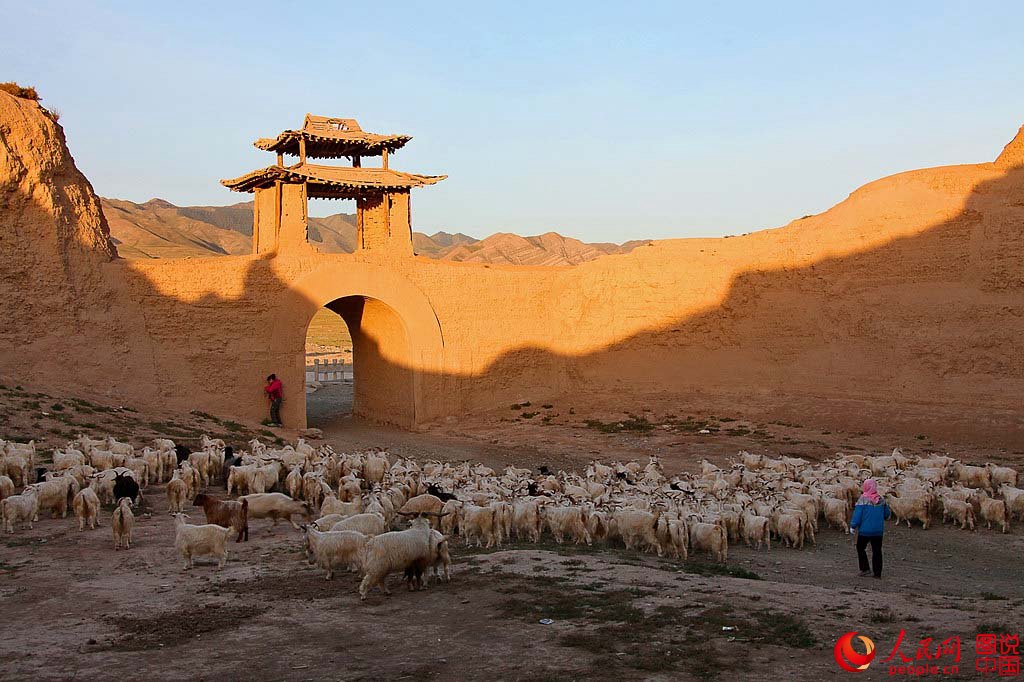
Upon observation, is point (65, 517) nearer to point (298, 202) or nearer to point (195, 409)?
point (195, 409)

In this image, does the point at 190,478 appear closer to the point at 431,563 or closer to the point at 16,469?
the point at 16,469

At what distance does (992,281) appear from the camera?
80.0 ft

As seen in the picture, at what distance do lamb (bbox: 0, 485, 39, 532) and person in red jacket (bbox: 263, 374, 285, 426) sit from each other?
12.9 meters

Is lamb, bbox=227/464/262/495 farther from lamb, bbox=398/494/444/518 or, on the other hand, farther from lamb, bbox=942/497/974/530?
lamb, bbox=942/497/974/530

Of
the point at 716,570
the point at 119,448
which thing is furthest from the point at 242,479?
the point at 716,570

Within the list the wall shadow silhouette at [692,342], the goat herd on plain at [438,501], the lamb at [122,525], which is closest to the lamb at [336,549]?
the goat herd on plain at [438,501]

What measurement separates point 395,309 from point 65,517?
1563cm

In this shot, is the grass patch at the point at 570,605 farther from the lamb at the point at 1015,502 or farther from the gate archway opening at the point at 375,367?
the gate archway opening at the point at 375,367

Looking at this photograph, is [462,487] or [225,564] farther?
[462,487]

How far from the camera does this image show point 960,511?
13.4 m

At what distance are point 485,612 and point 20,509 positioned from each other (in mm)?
7022

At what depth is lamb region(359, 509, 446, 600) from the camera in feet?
28.1

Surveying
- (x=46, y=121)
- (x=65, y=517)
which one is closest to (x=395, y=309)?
(x=46, y=121)

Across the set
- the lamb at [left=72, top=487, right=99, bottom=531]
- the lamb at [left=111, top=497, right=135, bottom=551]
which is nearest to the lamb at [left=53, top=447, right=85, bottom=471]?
the lamb at [left=72, top=487, right=99, bottom=531]
